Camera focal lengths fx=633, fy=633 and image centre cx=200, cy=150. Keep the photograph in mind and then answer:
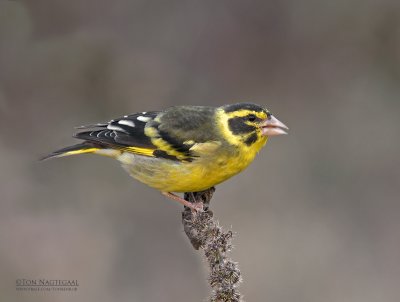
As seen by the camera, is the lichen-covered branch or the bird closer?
the lichen-covered branch

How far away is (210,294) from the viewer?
4.80m

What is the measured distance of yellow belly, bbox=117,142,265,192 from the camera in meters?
6.92

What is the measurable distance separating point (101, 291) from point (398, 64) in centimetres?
848

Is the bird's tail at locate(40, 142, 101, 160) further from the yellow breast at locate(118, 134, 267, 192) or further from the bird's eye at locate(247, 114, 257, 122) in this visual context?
the bird's eye at locate(247, 114, 257, 122)

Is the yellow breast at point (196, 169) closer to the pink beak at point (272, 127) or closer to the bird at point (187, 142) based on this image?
the bird at point (187, 142)

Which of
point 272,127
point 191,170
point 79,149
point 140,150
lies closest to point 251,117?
point 272,127

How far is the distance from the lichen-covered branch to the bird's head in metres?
1.69

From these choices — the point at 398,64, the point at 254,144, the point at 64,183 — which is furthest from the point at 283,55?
the point at 254,144

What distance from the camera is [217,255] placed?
4879mm

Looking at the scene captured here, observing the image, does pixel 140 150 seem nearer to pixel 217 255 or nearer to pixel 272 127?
pixel 272 127

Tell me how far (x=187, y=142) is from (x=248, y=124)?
0.71 meters

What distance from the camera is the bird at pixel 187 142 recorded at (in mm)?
6941

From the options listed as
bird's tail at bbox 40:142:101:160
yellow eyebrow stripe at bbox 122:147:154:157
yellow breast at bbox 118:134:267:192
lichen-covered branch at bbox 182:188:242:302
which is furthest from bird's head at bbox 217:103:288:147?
lichen-covered branch at bbox 182:188:242:302

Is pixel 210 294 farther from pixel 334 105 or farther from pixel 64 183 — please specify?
pixel 334 105
